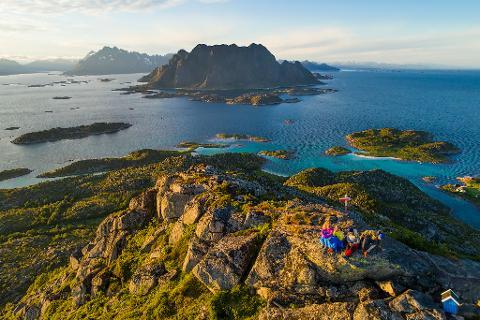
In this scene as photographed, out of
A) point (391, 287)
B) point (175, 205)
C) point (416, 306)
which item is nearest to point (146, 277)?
point (175, 205)

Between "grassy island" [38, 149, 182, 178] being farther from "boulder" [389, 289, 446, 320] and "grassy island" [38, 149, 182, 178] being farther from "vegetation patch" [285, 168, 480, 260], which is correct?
"boulder" [389, 289, 446, 320]

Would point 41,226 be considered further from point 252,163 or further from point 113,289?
point 252,163

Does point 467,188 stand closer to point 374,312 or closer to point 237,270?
point 237,270

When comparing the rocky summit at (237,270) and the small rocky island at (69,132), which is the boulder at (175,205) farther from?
the small rocky island at (69,132)

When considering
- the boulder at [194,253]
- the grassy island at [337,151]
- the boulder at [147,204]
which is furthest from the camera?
the grassy island at [337,151]

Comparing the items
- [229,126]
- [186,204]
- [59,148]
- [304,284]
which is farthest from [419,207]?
[59,148]

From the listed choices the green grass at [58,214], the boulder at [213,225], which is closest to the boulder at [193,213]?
the boulder at [213,225]
